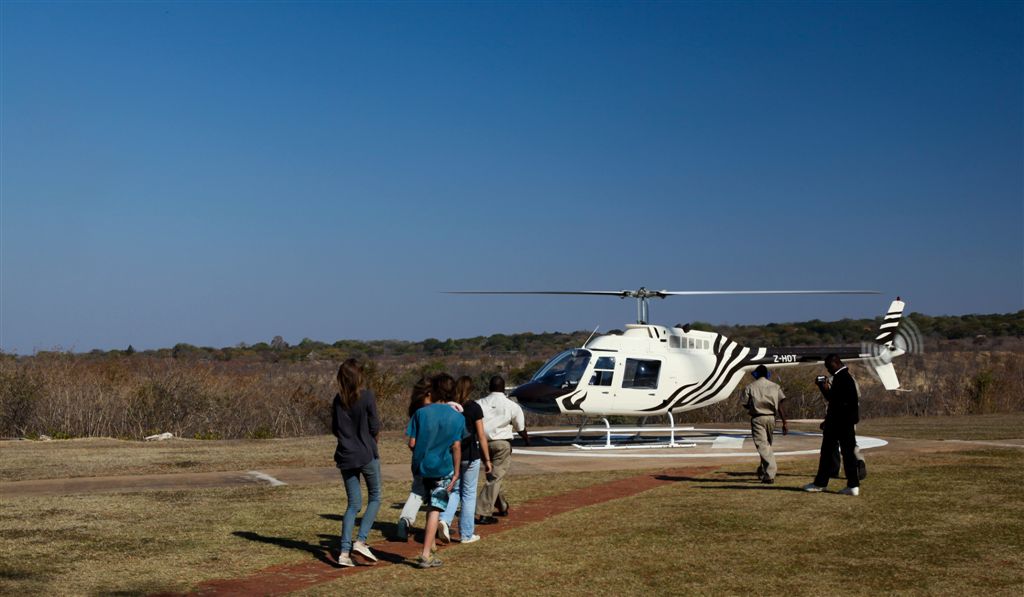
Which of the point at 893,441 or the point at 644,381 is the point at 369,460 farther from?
the point at 893,441

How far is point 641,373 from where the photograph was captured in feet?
71.3

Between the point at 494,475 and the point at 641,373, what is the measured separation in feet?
32.1

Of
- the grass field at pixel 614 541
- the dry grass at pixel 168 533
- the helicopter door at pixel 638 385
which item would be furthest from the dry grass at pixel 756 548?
the helicopter door at pixel 638 385

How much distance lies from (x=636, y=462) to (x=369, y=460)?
32.1ft

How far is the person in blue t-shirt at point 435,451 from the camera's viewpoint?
10023 millimetres

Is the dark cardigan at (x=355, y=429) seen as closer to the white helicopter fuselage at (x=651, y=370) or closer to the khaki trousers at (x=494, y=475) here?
the khaki trousers at (x=494, y=475)

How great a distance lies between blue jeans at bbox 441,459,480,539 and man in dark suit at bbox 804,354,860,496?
18.3ft

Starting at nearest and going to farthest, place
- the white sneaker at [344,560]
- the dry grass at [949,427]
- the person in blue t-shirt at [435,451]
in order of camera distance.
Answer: the person in blue t-shirt at [435,451] → the white sneaker at [344,560] → the dry grass at [949,427]

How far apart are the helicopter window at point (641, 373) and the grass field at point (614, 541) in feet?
17.2

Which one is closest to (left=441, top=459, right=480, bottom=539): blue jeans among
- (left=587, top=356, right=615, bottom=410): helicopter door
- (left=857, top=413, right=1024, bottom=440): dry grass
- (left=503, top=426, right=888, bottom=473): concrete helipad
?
(left=503, top=426, right=888, bottom=473): concrete helipad

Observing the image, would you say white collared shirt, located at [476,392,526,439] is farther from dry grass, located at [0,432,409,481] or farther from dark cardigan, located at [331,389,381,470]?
dry grass, located at [0,432,409,481]

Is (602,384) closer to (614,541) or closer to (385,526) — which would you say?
(385,526)

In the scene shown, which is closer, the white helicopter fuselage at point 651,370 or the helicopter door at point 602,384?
the white helicopter fuselage at point 651,370

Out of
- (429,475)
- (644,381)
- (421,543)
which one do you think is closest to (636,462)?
(644,381)
